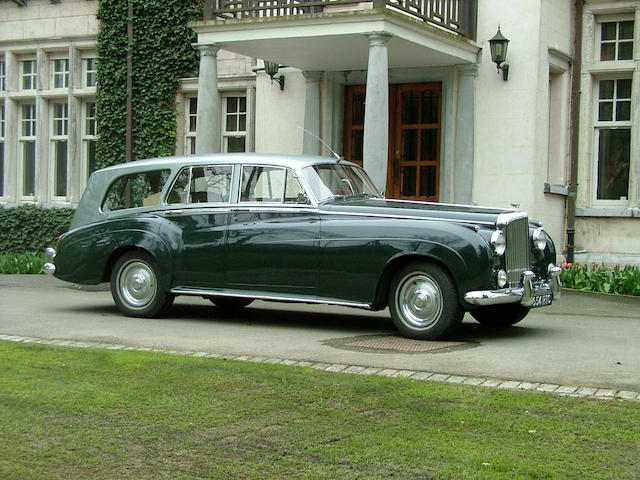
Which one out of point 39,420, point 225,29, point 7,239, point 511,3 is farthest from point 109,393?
point 7,239

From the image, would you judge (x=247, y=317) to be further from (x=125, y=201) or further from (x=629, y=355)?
(x=629, y=355)

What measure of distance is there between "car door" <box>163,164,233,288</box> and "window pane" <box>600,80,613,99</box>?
9179 millimetres

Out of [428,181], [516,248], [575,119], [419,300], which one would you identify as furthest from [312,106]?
[419,300]

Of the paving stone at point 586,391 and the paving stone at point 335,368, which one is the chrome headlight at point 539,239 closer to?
the paving stone at point 335,368

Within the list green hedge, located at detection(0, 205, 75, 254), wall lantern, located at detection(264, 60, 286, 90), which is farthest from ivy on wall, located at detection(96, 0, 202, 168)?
wall lantern, located at detection(264, 60, 286, 90)

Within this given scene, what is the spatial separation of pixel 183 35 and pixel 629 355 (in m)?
14.2

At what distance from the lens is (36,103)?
23.1 m

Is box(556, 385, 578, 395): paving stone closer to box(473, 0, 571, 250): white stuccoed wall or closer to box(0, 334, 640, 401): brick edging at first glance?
box(0, 334, 640, 401): brick edging

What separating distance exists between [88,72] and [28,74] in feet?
6.02

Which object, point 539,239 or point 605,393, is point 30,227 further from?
point 605,393

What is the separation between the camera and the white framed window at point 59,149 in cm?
2317

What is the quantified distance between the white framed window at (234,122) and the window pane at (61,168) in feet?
14.4

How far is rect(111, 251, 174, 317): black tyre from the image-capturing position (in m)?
11.1

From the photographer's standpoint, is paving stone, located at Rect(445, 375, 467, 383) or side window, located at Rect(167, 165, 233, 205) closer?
paving stone, located at Rect(445, 375, 467, 383)
